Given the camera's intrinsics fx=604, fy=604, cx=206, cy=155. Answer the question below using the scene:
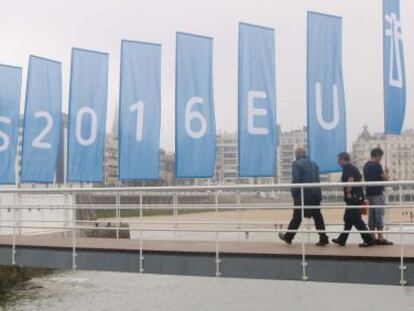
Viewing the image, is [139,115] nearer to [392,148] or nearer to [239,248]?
[239,248]

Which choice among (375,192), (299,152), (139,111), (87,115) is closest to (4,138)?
(87,115)

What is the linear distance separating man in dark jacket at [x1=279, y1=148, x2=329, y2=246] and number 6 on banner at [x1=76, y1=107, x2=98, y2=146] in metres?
7.93

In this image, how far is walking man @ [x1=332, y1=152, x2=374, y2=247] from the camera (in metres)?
10.8

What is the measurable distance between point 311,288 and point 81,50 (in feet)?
50.4

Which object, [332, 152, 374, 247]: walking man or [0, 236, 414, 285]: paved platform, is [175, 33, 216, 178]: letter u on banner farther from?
[332, 152, 374, 247]: walking man

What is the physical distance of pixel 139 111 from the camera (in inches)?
672

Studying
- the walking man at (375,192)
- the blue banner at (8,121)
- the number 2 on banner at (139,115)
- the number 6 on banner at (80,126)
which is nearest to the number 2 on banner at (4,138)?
the blue banner at (8,121)

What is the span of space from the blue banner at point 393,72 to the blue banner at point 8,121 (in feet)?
37.2

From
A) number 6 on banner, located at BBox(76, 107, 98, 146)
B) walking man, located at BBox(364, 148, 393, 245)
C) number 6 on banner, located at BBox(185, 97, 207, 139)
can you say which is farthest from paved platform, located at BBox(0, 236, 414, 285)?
number 6 on banner, located at BBox(76, 107, 98, 146)

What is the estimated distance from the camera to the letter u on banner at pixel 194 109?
53.2 ft

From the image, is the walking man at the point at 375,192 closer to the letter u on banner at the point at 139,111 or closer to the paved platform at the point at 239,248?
the paved platform at the point at 239,248

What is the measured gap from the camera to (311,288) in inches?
1070

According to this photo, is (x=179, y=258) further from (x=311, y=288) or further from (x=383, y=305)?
(x=311, y=288)

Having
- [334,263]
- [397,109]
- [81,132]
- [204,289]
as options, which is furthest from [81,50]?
[204,289]
